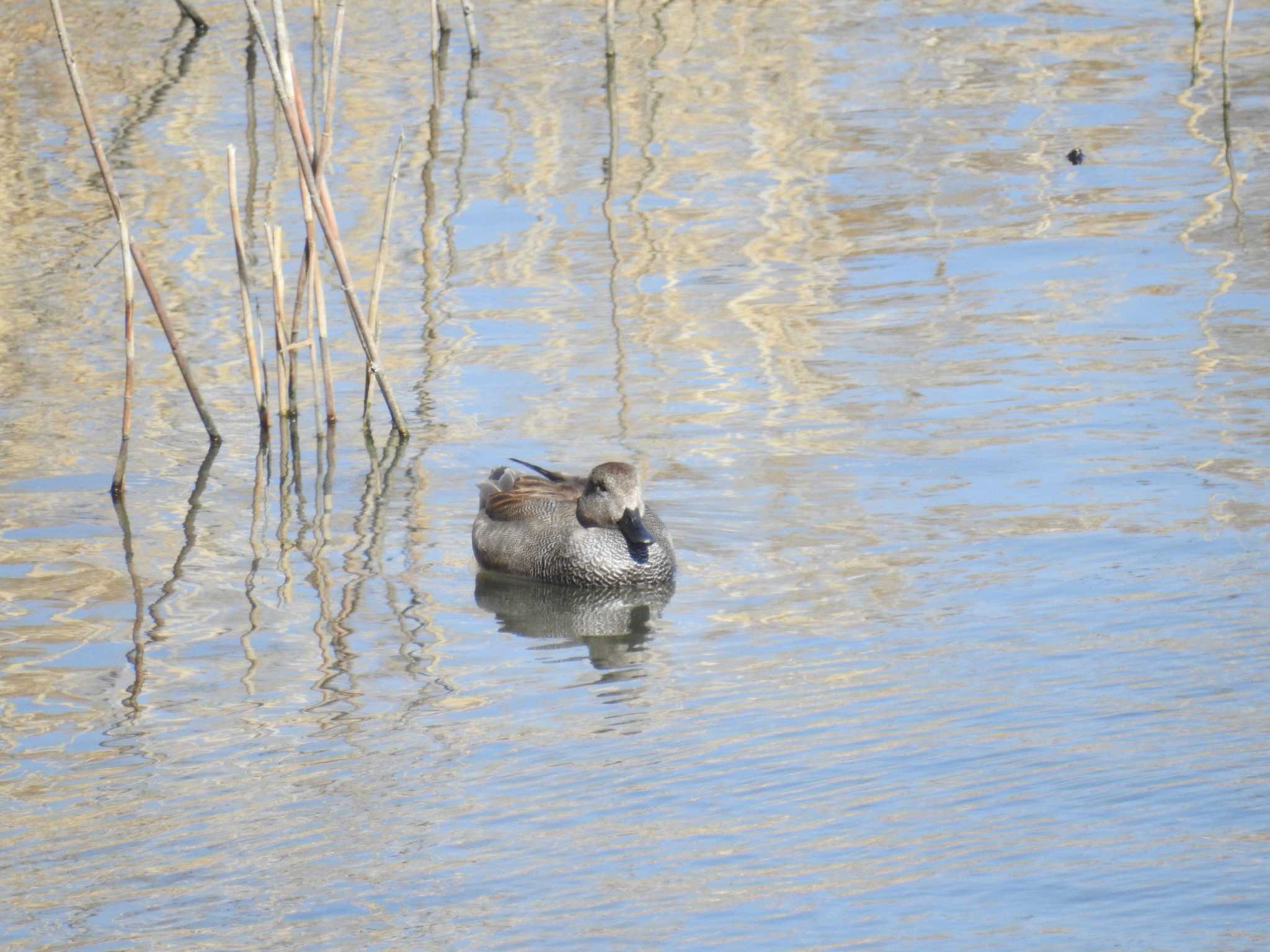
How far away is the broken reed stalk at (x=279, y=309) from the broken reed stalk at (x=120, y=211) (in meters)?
0.37

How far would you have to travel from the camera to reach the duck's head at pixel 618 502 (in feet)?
27.0

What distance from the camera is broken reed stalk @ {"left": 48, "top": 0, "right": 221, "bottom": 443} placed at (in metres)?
8.51

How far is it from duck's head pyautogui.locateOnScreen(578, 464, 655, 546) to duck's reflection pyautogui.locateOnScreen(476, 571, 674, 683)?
0.79ft

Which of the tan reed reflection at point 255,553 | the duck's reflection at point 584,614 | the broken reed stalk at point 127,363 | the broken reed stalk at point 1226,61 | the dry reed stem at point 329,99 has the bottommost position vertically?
the duck's reflection at point 584,614

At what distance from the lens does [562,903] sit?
5148 mm

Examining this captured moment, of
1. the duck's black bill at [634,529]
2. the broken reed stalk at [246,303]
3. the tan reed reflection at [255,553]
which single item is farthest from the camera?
the broken reed stalk at [246,303]

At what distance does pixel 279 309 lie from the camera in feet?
31.8

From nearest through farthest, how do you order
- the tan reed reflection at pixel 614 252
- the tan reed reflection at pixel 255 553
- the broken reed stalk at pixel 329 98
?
1. the tan reed reflection at pixel 255 553
2. the broken reed stalk at pixel 329 98
3. the tan reed reflection at pixel 614 252

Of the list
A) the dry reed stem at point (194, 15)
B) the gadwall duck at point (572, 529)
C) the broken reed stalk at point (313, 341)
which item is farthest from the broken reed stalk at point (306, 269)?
the dry reed stem at point (194, 15)

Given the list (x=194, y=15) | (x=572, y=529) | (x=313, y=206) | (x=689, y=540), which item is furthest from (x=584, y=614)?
(x=194, y=15)

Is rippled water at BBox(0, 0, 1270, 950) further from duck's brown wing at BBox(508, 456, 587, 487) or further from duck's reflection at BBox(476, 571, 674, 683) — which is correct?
duck's brown wing at BBox(508, 456, 587, 487)

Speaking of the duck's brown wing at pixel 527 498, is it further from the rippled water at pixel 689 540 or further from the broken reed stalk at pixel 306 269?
the broken reed stalk at pixel 306 269

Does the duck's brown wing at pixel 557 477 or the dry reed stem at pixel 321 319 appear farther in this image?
the dry reed stem at pixel 321 319

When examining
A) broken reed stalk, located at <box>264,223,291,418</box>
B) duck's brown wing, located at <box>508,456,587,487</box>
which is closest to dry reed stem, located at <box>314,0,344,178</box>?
broken reed stalk, located at <box>264,223,291,418</box>
